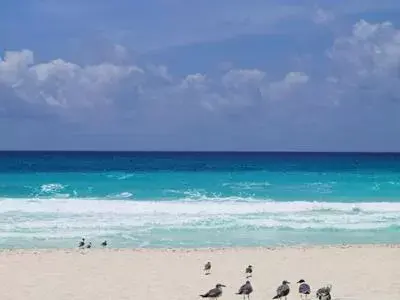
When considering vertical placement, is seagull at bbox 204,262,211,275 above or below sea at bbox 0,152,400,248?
below

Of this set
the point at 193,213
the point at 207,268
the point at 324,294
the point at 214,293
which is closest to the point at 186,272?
the point at 207,268

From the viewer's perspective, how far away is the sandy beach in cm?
1139

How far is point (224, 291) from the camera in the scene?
37.9 ft

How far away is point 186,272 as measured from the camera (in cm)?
1315

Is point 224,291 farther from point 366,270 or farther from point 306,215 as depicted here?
point 306,215

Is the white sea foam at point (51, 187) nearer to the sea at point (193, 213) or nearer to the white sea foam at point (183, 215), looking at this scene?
the sea at point (193, 213)

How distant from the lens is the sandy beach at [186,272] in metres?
11.4

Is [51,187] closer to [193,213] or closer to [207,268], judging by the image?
[193,213]

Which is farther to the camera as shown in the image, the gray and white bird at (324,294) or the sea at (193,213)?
the sea at (193,213)

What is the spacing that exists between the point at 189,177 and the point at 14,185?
43.3 ft

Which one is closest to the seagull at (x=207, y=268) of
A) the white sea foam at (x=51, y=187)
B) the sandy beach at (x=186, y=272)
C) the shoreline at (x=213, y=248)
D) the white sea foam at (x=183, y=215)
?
the sandy beach at (x=186, y=272)

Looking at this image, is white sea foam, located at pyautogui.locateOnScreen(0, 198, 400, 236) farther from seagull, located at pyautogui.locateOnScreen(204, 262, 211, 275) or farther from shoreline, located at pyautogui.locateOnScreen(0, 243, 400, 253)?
seagull, located at pyautogui.locateOnScreen(204, 262, 211, 275)

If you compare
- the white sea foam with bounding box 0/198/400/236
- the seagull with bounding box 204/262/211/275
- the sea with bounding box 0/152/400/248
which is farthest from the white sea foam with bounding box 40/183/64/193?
the seagull with bounding box 204/262/211/275

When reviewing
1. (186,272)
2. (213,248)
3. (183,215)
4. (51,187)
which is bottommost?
(186,272)
